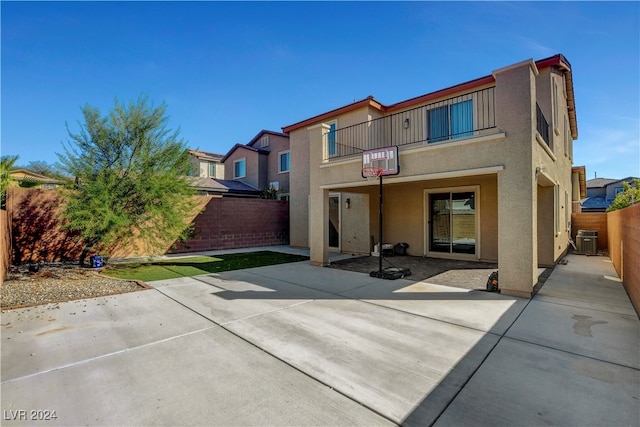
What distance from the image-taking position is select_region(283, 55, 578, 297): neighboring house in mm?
6227

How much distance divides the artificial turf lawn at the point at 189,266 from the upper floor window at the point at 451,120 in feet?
23.3

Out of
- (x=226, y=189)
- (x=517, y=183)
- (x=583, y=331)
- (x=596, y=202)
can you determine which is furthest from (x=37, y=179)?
(x=596, y=202)

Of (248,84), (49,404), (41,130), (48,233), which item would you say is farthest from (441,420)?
(41,130)

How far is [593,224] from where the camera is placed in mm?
14516

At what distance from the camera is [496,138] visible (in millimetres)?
6445

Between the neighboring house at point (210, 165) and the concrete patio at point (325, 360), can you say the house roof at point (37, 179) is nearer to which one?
the concrete patio at point (325, 360)

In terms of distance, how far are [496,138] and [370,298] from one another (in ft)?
14.3

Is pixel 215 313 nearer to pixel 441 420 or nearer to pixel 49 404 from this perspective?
pixel 49 404

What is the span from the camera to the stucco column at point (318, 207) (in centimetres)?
1002

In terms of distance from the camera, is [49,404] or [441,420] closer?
[441,420]

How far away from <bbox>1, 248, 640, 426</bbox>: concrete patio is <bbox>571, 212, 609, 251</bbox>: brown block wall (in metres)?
10.5

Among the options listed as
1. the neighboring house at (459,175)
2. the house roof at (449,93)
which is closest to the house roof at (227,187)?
the neighboring house at (459,175)

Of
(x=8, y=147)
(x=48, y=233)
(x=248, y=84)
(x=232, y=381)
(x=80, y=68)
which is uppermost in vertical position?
(x=248, y=84)

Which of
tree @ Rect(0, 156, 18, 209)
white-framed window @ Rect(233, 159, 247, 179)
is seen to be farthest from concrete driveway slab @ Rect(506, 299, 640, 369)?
white-framed window @ Rect(233, 159, 247, 179)
